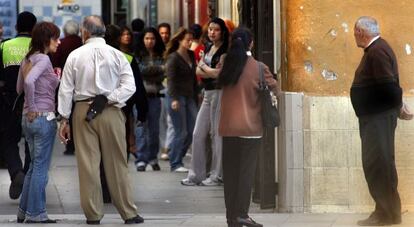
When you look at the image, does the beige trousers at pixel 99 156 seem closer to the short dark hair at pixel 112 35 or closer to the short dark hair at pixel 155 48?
the short dark hair at pixel 112 35

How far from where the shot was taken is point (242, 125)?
10.9m

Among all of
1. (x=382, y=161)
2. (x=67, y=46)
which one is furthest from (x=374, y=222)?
(x=67, y=46)

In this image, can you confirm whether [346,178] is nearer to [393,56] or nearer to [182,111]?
[393,56]

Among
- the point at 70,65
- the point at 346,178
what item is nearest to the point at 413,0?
the point at 346,178

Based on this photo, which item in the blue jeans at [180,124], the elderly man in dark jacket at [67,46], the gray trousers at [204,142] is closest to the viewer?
the gray trousers at [204,142]

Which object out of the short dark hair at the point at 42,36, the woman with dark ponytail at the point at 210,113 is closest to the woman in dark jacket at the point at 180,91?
the woman with dark ponytail at the point at 210,113

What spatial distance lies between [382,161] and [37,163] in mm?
2888

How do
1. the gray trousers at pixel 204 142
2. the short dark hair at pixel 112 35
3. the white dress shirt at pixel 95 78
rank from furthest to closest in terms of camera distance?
the gray trousers at pixel 204 142, the short dark hair at pixel 112 35, the white dress shirt at pixel 95 78

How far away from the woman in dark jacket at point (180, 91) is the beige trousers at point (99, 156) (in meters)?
4.39

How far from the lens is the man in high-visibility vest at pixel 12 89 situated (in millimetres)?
13078

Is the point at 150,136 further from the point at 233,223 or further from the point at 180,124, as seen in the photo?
the point at 233,223

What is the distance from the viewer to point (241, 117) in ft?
35.8

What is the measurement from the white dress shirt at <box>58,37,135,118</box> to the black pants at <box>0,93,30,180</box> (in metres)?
1.97

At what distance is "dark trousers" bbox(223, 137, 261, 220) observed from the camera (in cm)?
1095
